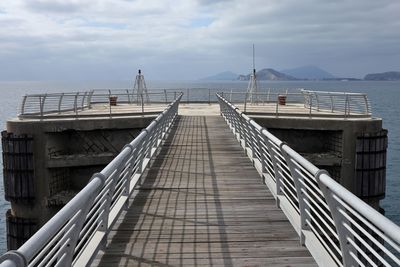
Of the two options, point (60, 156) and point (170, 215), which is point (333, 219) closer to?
point (170, 215)

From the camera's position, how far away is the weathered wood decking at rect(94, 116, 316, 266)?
561 cm

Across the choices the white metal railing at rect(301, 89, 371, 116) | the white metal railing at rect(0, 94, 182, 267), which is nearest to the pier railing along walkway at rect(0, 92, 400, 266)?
the white metal railing at rect(0, 94, 182, 267)

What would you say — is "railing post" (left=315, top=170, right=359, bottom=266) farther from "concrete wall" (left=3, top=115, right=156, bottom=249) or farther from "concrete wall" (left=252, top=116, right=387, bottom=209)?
"concrete wall" (left=3, top=115, right=156, bottom=249)

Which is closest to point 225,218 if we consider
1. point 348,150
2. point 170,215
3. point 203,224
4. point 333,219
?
point 203,224

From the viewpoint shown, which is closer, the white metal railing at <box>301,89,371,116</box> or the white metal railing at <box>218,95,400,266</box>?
the white metal railing at <box>218,95,400,266</box>

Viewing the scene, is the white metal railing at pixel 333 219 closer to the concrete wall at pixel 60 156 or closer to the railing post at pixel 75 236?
the railing post at pixel 75 236

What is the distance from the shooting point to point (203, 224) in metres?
6.98

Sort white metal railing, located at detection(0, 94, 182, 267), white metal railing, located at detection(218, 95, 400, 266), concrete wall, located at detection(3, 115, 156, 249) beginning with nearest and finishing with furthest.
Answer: white metal railing, located at detection(0, 94, 182, 267)
white metal railing, located at detection(218, 95, 400, 266)
concrete wall, located at detection(3, 115, 156, 249)

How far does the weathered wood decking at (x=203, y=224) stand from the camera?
18.4 feet

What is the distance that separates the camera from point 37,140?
60.3 feet

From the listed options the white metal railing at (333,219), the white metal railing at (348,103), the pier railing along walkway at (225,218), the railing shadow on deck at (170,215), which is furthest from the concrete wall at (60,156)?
the white metal railing at (333,219)

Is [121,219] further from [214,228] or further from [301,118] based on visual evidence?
[301,118]

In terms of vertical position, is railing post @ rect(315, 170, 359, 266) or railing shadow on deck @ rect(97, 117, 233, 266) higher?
railing post @ rect(315, 170, 359, 266)

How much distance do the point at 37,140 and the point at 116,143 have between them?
3.76 meters
